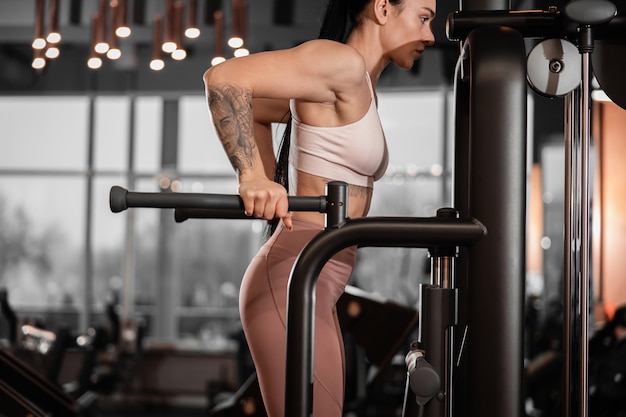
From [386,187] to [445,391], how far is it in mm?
7769

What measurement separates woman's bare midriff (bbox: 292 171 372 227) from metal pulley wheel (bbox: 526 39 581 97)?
0.42 m

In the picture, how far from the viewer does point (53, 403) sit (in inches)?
134

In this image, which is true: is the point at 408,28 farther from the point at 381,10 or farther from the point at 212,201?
the point at 212,201

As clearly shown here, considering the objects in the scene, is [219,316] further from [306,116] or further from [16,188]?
[306,116]

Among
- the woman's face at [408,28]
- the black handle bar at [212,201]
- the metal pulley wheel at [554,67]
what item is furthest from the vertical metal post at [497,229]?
the woman's face at [408,28]

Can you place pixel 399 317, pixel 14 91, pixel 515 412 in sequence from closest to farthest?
1. pixel 515 412
2. pixel 399 317
3. pixel 14 91

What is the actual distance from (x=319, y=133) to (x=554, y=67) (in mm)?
431

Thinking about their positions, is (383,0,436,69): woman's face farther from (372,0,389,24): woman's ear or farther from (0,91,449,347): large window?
(0,91,449,347): large window

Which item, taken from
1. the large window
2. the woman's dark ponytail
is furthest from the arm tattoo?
the large window

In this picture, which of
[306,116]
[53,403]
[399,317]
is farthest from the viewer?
[53,403]

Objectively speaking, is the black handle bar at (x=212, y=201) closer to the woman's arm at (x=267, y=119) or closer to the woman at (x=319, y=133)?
the woman at (x=319, y=133)

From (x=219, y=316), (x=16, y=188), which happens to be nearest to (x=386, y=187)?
(x=219, y=316)

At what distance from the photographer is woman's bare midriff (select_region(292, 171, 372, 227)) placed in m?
1.38

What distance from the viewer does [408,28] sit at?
144 centimetres
